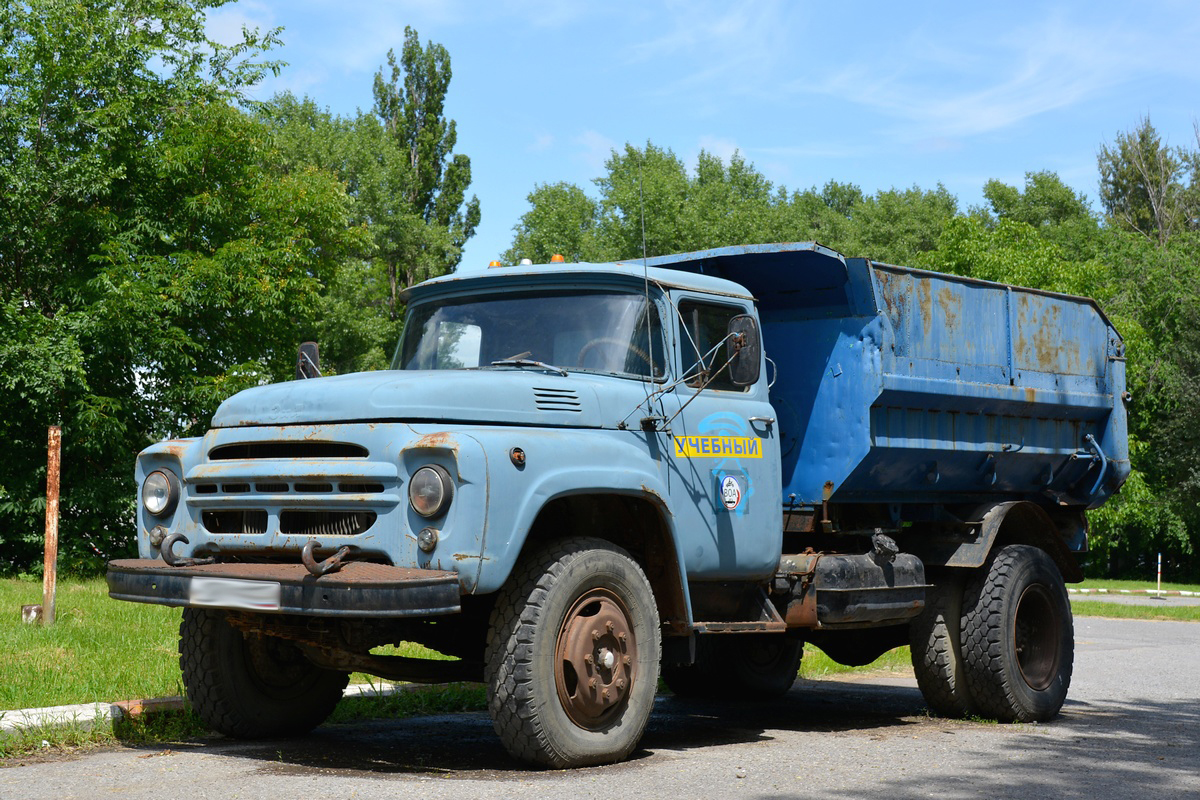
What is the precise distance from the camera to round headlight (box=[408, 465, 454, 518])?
6.00m

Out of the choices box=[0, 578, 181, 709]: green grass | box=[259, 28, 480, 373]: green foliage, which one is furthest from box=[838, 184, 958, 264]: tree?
Result: box=[0, 578, 181, 709]: green grass

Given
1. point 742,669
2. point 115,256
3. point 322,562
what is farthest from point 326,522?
point 115,256

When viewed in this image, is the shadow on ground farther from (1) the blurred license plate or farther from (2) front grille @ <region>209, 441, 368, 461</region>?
(2) front grille @ <region>209, 441, 368, 461</region>

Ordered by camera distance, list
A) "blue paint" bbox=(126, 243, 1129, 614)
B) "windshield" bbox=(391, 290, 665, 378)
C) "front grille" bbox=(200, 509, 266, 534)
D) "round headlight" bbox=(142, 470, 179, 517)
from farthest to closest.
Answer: "windshield" bbox=(391, 290, 665, 378)
"round headlight" bbox=(142, 470, 179, 517)
"front grille" bbox=(200, 509, 266, 534)
"blue paint" bbox=(126, 243, 1129, 614)

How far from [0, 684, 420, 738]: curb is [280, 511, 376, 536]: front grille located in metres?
2.01

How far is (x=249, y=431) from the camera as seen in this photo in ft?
22.0

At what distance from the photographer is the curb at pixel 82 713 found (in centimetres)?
726

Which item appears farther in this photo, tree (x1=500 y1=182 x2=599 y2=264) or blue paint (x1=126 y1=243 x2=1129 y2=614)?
tree (x1=500 y1=182 x2=599 y2=264)

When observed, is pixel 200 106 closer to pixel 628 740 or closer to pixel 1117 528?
pixel 628 740

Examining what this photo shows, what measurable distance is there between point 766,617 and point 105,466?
55.3ft

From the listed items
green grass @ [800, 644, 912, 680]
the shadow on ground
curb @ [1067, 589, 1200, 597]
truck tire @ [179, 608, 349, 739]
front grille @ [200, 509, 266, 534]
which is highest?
front grille @ [200, 509, 266, 534]

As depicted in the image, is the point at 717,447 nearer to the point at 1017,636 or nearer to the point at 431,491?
the point at 431,491

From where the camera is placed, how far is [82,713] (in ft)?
24.9

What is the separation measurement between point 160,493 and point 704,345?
10.0ft
